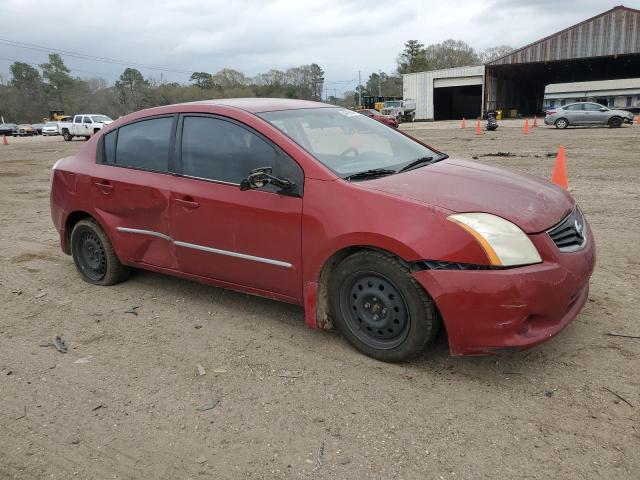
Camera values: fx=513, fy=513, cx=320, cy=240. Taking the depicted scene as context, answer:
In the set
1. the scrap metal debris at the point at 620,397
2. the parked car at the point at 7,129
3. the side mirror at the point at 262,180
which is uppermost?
the parked car at the point at 7,129

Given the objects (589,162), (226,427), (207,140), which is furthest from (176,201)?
(589,162)

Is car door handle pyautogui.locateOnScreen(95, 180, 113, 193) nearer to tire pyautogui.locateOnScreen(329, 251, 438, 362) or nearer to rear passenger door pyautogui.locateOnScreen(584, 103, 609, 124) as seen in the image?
tire pyautogui.locateOnScreen(329, 251, 438, 362)

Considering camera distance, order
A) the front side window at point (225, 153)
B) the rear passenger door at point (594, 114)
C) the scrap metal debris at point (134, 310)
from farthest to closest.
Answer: the rear passenger door at point (594, 114) < the scrap metal debris at point (134, 310) < the front side window at point (225, 153)

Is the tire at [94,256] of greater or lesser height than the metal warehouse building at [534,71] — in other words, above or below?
below

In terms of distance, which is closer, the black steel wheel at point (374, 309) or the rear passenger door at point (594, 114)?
the black steel wheel at point (374, 309)

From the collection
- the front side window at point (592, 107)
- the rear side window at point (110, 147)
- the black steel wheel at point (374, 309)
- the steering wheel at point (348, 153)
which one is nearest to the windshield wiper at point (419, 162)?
the steering wheel at point (348, 153)

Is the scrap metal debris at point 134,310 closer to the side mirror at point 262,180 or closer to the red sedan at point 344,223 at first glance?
the red sedan at point 344,223

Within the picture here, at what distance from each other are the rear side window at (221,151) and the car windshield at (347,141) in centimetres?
21

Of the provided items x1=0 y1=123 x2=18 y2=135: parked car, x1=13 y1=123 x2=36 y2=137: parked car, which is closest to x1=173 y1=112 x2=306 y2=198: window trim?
x1=13 y1=123 x2=36 y2=137: parked car

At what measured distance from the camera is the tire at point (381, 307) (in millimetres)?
2969

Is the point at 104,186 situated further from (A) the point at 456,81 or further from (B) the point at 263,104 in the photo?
(A) the point at 456,81

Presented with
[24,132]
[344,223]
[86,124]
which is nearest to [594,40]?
[86,124]

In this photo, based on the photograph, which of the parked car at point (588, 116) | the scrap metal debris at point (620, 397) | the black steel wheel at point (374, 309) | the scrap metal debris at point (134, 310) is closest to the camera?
the scrap metal debris at point (620, 397)

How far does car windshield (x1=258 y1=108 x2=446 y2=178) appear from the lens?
11.6 ft
